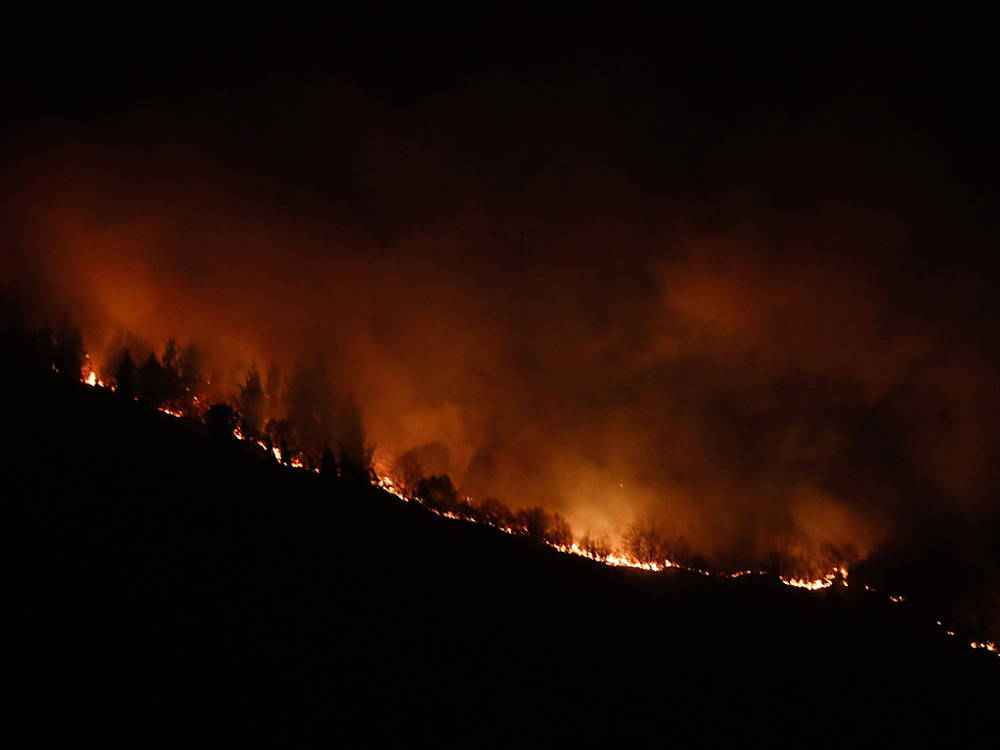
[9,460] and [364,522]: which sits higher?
[364,522]

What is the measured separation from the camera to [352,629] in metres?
24.3

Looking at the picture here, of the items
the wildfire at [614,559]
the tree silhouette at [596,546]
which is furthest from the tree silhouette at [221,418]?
the tree silhouette at [596,546]

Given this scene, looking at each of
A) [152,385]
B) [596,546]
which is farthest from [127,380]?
[596,546]

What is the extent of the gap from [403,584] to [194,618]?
30.6 ft

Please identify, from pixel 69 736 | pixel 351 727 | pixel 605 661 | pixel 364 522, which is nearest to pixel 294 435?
pixel 364 522

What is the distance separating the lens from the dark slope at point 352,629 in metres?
18.7

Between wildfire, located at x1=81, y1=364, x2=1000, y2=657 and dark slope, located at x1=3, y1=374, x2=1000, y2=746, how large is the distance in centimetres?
151

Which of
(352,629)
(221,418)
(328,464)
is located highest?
(221,418)

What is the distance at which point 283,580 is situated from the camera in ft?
82.4

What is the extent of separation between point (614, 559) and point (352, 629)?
20095 mm

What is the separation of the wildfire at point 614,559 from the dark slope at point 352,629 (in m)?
1.51

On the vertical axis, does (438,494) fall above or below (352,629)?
above

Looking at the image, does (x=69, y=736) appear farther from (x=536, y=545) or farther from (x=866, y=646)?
(x=866, y=646)

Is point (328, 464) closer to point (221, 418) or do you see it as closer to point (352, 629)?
point (221, 418)
